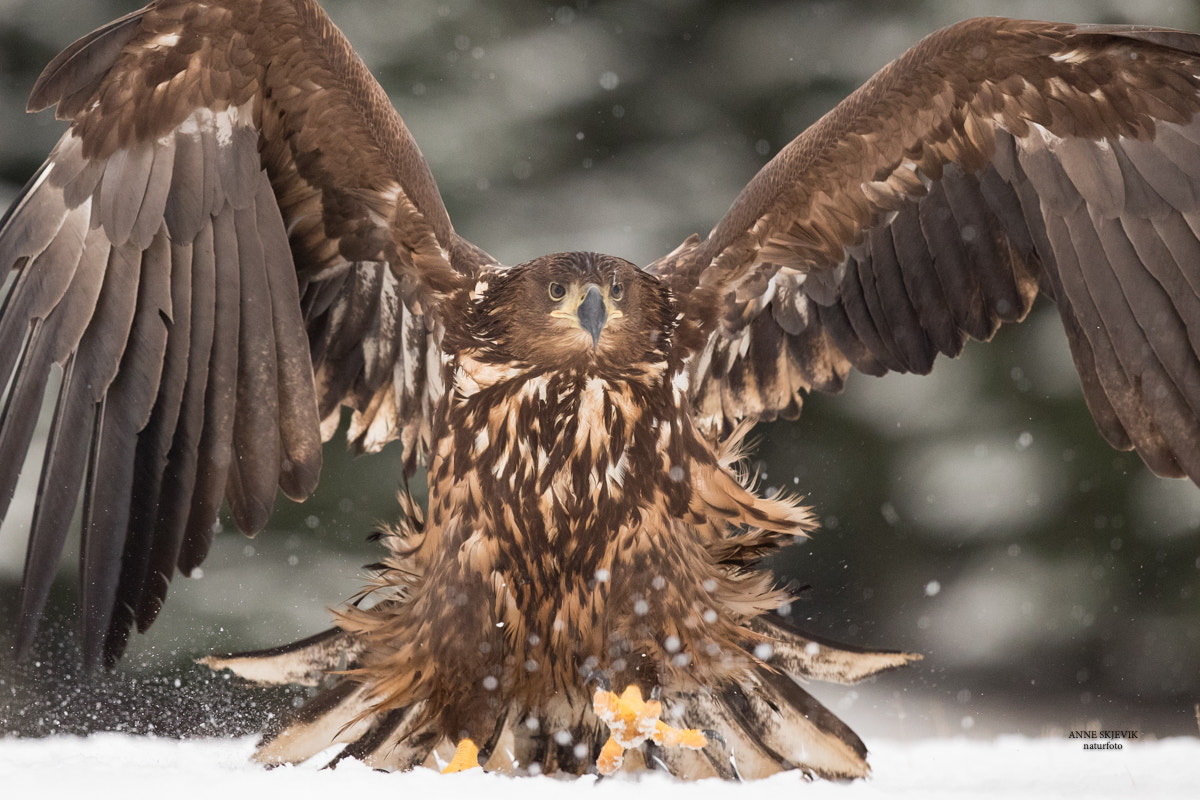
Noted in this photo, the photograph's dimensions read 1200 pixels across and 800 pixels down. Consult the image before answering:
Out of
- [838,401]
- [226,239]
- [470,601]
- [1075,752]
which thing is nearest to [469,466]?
[470,601]

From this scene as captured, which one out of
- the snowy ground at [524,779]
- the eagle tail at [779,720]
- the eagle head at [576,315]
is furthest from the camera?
the eagle tail at [779,720]

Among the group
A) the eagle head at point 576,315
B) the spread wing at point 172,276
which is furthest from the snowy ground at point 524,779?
the eagle head at point 576,315

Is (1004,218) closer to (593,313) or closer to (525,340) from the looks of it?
(593,313)

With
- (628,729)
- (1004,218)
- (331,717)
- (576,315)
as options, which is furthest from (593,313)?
(331,717)

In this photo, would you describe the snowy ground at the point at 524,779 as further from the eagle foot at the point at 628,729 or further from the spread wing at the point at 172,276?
the spread wing at the point at 172,276

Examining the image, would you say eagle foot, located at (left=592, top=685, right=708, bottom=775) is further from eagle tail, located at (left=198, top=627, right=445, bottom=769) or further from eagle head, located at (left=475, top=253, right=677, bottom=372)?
eagle head, located at (left=475, top=253, right=677, bottom=372)
